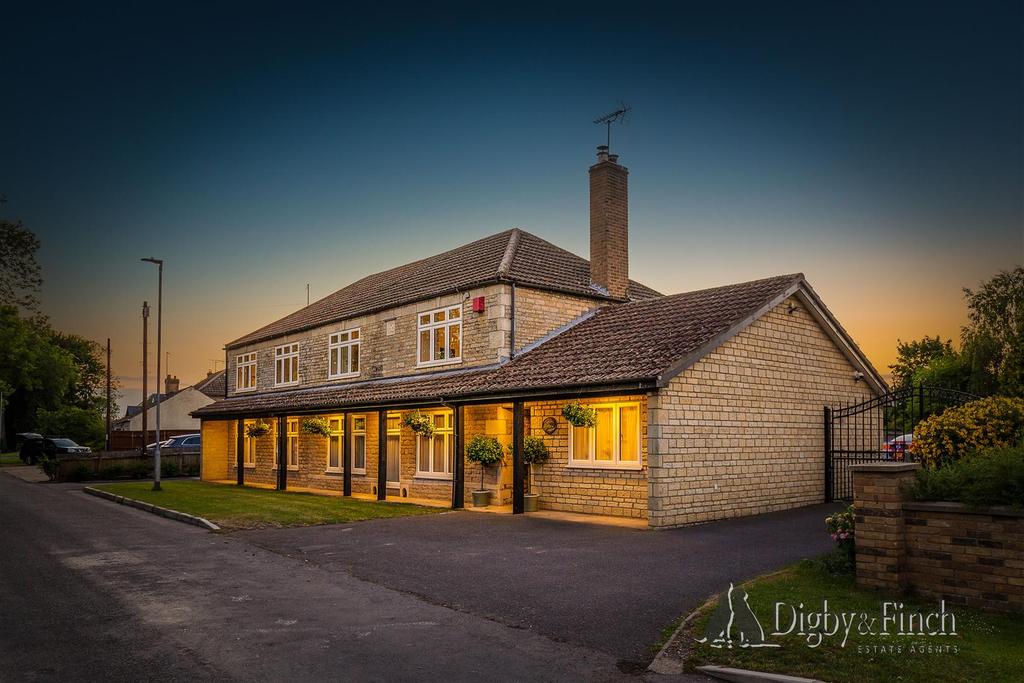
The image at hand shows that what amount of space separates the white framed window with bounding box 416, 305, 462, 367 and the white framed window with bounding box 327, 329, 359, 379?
4.21m

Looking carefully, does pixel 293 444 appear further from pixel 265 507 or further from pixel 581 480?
pixel 581 480

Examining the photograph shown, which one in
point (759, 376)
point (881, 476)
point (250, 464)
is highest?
point (759, 376)

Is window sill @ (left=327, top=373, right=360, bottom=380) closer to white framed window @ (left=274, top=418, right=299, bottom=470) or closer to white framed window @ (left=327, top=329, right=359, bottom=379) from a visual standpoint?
white framed window @ (left=327, top=329, right=359, bottom=379)

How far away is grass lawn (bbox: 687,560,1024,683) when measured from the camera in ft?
19.0

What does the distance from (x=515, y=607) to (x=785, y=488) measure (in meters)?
11.2

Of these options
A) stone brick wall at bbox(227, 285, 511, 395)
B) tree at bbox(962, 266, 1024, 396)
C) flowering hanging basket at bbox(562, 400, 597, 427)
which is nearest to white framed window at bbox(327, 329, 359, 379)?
stone brick wall at bbox(227, 285, 511, 395)

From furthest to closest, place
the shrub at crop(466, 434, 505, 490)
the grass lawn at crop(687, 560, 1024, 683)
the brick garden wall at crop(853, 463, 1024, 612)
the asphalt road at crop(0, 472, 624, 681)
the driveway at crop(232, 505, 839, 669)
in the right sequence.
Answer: the shrub at crop(466, 434, 505, 490) < the driveway at crop(232, 505, 839, 669) < the brick garden wall at crop(853, 463, 1024, 612) < the asphalt road at crop(0, 472, 624, 681) < the grass lawn at crop(687, 560, 1024, 683)

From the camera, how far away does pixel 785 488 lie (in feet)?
58.2

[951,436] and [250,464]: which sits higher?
[951,436]

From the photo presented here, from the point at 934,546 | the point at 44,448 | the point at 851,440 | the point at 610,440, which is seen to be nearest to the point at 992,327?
the point at 851,440

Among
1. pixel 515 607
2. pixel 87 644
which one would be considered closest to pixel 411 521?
pixel 515 607

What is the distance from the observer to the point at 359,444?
25688mm

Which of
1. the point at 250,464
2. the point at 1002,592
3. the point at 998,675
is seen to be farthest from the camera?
the point at 250,464

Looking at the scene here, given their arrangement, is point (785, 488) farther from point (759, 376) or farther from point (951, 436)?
point (951, 436)
